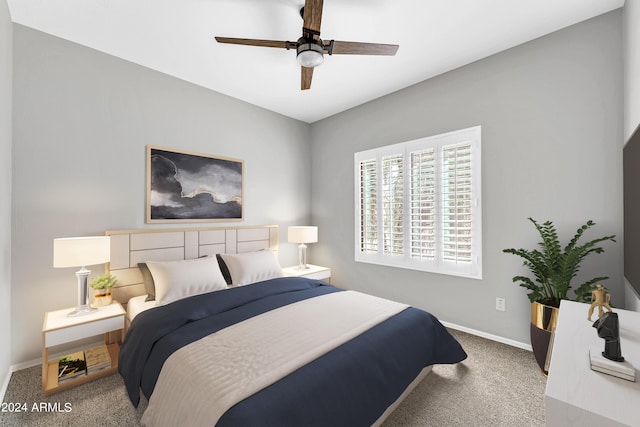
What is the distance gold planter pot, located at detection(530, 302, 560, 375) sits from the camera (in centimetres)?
212

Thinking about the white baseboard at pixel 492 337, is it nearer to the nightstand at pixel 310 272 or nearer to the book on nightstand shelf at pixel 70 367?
the nightstand at pixel 310 272

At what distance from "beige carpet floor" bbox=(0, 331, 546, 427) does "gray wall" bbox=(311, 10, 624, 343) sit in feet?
2.25


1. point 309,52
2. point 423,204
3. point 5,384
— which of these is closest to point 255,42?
point 309,52

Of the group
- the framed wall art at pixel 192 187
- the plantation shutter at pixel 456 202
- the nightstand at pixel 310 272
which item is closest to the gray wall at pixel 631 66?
the plantation shutter at pixel 456 202

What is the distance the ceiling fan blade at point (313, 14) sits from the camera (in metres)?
1.69

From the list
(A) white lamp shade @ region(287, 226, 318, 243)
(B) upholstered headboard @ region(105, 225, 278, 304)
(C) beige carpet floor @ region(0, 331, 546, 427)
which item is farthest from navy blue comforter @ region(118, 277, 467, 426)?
(A) white lamp shade @ region(287, 226, 318, 243)

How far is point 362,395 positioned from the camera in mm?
1423

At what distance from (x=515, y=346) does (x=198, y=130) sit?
4120 mm

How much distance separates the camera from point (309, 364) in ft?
4.73

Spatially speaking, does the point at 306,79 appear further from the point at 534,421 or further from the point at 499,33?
the point at 534,421

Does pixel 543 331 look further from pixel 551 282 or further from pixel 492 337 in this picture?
pixel 492 337

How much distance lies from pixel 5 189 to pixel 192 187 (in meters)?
1.47

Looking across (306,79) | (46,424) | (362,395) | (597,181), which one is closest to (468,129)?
(597,181)

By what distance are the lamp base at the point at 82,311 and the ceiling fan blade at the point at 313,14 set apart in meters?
2.83
